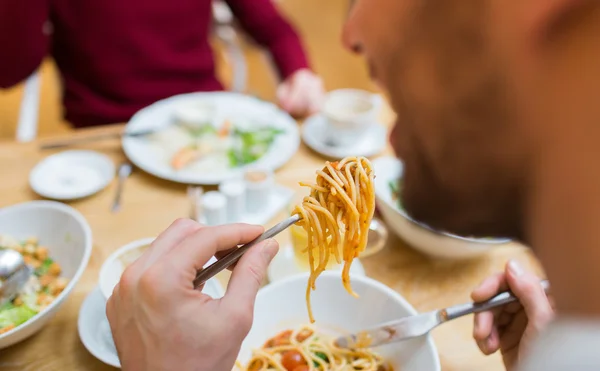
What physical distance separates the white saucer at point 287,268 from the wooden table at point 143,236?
4 cm

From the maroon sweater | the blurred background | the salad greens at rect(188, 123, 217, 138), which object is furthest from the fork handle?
the blurred background

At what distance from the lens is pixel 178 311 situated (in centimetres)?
68

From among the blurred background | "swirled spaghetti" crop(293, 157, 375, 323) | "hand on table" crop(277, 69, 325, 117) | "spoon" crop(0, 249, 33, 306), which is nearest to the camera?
"swirled spaghetti" crop(293, 157, 375, 323)

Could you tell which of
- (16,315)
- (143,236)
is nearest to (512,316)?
(143,236)

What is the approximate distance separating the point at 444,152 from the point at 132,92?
1.37 metres

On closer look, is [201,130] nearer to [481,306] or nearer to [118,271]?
[118,271]

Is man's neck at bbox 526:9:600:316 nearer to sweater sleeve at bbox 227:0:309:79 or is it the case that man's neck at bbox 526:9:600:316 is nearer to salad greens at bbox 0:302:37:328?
salad greens at bbox 0:302:37:328

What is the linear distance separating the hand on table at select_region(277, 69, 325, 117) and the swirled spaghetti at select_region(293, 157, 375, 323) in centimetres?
84

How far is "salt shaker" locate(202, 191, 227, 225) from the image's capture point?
1187 mm

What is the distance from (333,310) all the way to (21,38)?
1306 millimetres

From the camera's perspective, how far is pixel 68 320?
97cm

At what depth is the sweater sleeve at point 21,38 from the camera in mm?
1594

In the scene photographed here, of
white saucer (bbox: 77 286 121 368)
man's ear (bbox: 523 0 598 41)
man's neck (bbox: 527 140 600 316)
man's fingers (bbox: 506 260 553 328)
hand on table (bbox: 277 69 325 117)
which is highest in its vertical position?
man's ear (bbox: 523 0 598 41)

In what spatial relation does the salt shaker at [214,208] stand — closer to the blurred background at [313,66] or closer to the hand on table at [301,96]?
the hand on table at [301,96]
